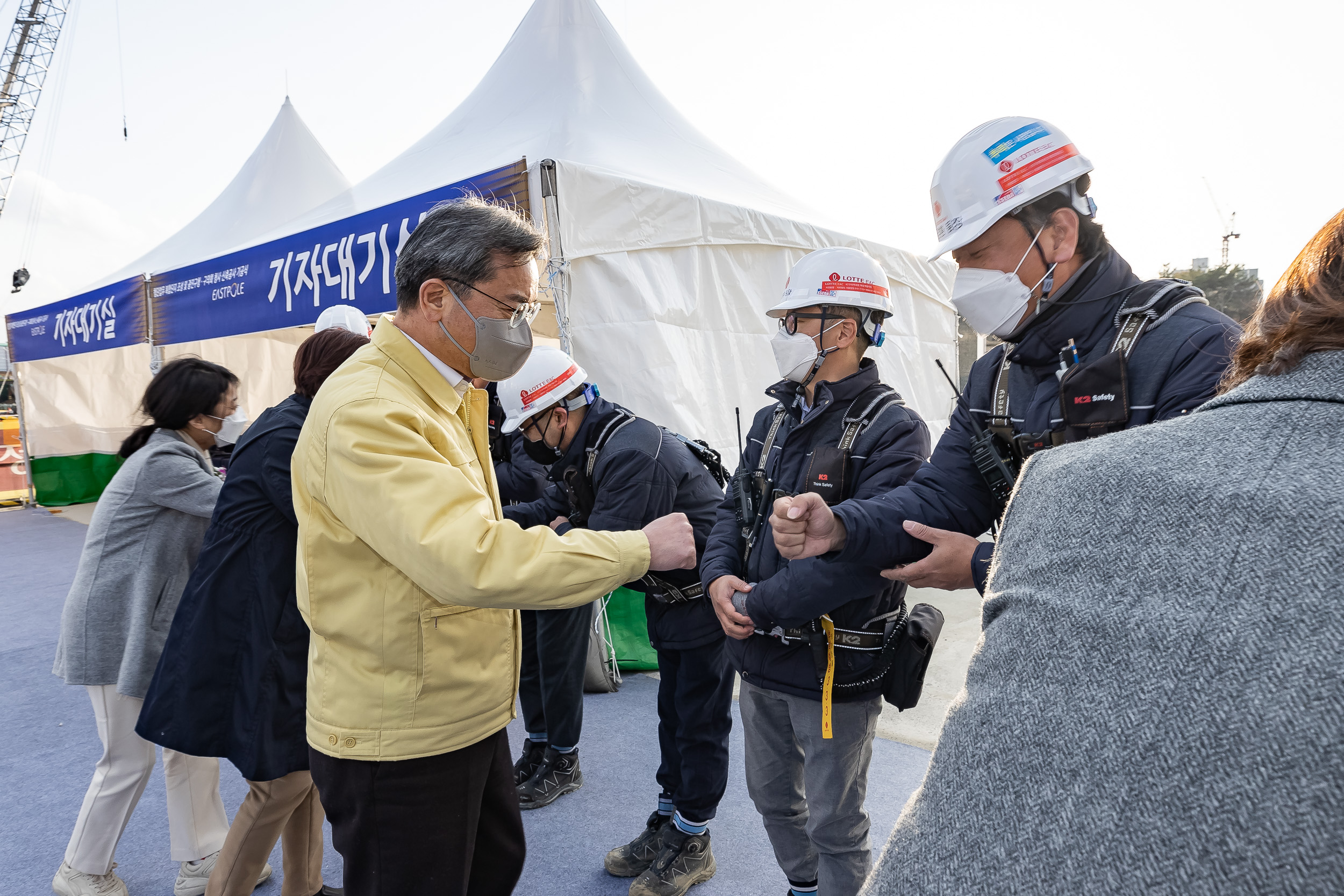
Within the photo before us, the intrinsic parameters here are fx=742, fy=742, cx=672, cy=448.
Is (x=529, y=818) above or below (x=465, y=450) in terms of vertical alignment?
below

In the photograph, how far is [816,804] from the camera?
2.09 metres

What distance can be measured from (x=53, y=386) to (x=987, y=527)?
1383cm

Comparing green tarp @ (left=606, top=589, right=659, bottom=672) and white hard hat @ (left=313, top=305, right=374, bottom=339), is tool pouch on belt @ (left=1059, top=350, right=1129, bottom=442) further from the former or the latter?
white hard hat @ (left=313, top=305, right=374, bottom=339)

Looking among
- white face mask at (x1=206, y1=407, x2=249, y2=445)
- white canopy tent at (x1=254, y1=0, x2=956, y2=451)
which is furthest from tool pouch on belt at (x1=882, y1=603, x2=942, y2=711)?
white canopy tent at (x1=254, y1=0, x2=956, y2=451)

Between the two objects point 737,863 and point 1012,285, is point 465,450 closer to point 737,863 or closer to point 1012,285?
point 1012,285

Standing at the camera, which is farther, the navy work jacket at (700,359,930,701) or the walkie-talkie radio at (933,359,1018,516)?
the navy work jacket at (700,359,930,701)

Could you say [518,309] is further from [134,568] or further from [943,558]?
[134,568]

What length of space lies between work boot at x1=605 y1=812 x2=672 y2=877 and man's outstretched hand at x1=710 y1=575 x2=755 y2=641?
1.13 metres

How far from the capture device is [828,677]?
2.03 metres

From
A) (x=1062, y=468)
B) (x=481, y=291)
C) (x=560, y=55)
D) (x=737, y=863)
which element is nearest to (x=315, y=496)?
(x=481, y=291)

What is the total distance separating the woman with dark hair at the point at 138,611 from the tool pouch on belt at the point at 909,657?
237 cm

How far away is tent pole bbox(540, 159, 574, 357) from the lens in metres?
4.25

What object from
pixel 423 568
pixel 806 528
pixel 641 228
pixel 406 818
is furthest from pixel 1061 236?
pixel 641 228

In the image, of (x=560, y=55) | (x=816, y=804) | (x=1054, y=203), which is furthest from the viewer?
(x=560, y=55)
